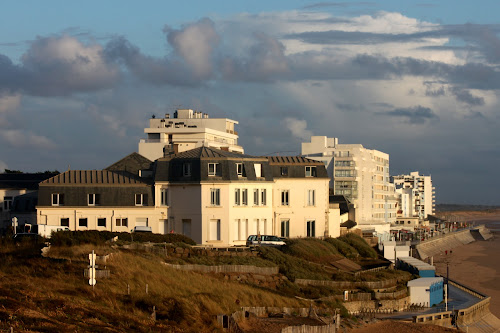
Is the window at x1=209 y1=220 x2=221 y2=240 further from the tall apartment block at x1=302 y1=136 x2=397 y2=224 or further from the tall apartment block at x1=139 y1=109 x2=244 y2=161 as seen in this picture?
the tall apartment block at x1=302 y1=136 x2=397 y2=224

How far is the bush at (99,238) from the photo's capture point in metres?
49.1

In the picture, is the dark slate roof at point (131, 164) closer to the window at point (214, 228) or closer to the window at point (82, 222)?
the window at point (82, 222)

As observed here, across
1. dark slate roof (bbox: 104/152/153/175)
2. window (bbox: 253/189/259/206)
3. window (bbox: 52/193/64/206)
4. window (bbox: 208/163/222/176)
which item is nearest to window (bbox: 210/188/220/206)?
window (bbox: 208/163/222/176)

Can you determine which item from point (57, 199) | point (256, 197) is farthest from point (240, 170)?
point (57, 199)

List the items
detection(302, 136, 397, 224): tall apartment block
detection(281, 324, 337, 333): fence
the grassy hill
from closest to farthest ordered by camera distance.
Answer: the grassy hill
detection(281, 324, 337, 333): fence
detection(302, 136, 397, 224): tall apartment block

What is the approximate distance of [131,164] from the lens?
77.6 meters

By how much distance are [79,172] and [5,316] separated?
39425 mm

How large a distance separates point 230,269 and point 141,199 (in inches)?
672

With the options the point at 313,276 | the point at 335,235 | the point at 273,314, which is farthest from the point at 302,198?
the point at 273,314

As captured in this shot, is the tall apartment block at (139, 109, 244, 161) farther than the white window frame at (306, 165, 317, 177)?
Yes

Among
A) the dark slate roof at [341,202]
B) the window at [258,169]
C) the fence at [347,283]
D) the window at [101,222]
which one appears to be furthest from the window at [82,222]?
the dark slate roof at [341,202]

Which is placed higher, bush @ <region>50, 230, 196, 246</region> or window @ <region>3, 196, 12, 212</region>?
window @ <region>3, 196, 12, 212</region>

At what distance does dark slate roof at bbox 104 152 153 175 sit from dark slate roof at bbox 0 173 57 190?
8768mm

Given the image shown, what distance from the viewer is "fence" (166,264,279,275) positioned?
1930 inches
